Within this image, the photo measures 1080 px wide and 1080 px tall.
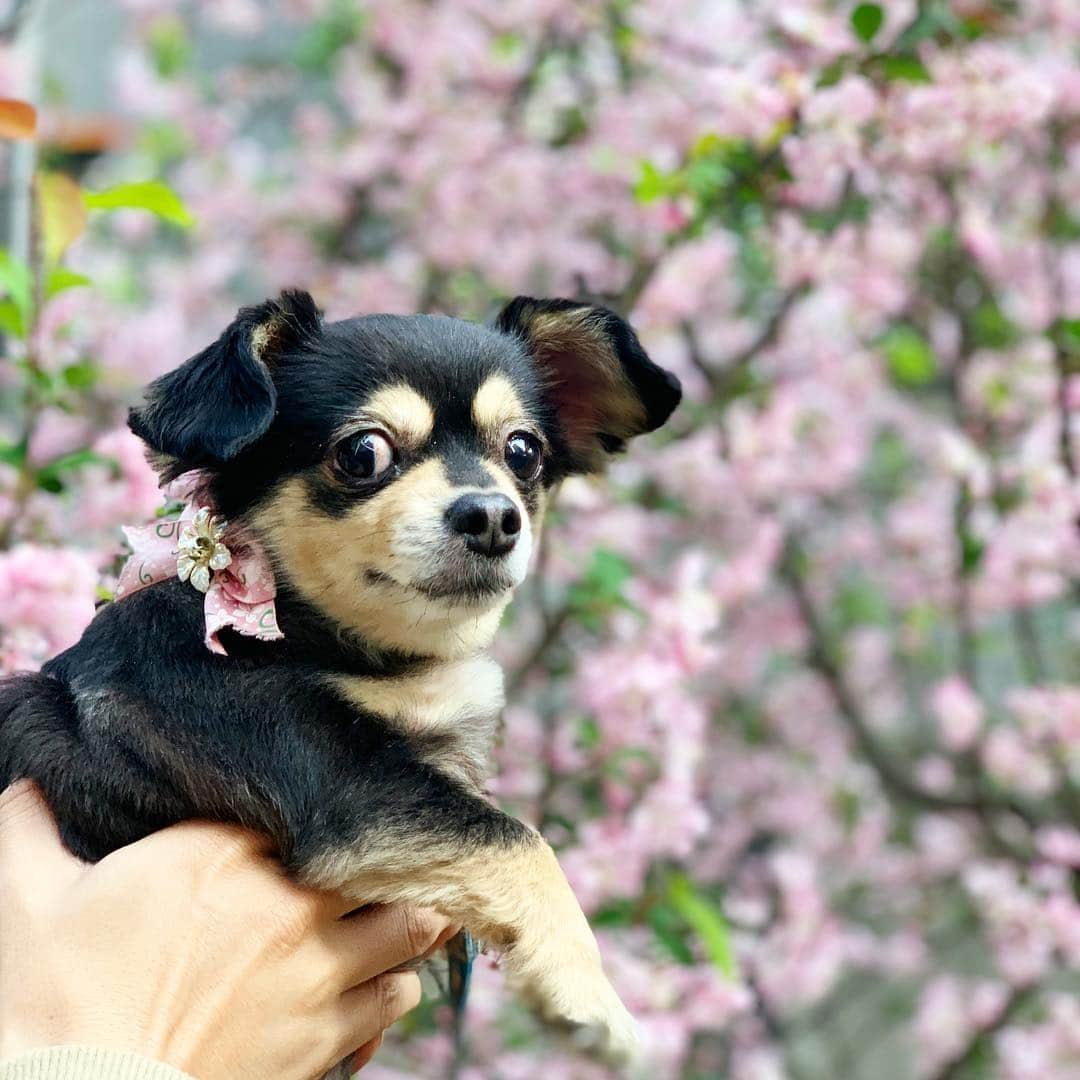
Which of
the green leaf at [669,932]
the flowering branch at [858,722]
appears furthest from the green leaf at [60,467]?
the flowering branch at [858,722]

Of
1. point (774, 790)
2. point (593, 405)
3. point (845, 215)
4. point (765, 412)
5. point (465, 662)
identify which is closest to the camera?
point (465, 662)

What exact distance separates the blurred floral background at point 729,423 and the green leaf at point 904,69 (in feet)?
0.03

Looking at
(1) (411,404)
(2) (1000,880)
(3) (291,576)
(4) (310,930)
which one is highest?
(1) (411,404)

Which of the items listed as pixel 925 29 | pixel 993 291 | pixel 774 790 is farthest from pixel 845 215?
pixel 774 790

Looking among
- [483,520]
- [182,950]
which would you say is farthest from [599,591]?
[182,950]

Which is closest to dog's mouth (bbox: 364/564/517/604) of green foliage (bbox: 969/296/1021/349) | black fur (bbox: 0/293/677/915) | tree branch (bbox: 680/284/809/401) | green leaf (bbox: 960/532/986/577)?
black fur (bbox: 0/293/677/915)

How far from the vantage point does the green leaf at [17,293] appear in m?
2.32

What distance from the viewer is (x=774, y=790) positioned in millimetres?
5086

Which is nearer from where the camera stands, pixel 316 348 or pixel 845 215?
pixel 316 348

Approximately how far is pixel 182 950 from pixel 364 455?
27.7 inches

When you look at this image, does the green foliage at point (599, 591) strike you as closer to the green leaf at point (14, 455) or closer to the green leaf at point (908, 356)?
the green leaf at point (14, 455)

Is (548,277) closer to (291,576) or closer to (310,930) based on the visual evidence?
(291,576)

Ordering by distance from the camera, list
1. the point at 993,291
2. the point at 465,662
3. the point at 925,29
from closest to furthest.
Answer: the point at 465,662
the point at 925,29
the point at 993,291

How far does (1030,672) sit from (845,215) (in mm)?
2157
